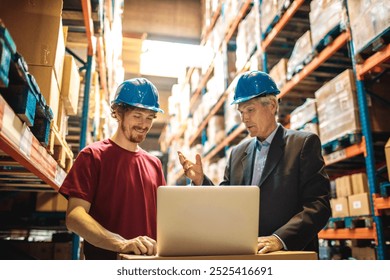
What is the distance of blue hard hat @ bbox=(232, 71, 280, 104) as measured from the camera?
8.07ft

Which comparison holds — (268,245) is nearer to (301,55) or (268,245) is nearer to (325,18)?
(325,18)

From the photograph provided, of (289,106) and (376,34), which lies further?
(289,106)

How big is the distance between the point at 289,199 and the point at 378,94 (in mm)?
2009

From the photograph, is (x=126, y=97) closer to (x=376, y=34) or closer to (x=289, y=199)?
(x=289, y=199)

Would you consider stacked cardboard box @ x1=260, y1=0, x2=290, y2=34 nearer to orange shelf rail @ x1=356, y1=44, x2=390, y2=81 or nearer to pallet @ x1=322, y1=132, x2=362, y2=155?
orange shelf rail @ x1=356, y1=44, x2=390, y2=81

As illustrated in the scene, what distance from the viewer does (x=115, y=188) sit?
6.83 feet

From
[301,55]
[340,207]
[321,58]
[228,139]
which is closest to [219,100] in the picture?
[228,139]

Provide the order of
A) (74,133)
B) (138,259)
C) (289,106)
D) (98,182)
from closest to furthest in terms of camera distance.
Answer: (138,259) < (98,182) < (74,133) < (289,106)

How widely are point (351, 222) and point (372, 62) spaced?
1.56m

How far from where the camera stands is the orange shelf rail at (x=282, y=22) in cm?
431

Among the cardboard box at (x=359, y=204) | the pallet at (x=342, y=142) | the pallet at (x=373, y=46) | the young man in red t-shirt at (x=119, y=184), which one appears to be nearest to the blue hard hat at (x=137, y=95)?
the young man in red t-shirt at (x=119, y=184)

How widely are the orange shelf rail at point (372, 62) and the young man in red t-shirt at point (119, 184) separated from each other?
1938mm

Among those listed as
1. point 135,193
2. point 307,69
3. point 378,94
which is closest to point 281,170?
point 135,193
